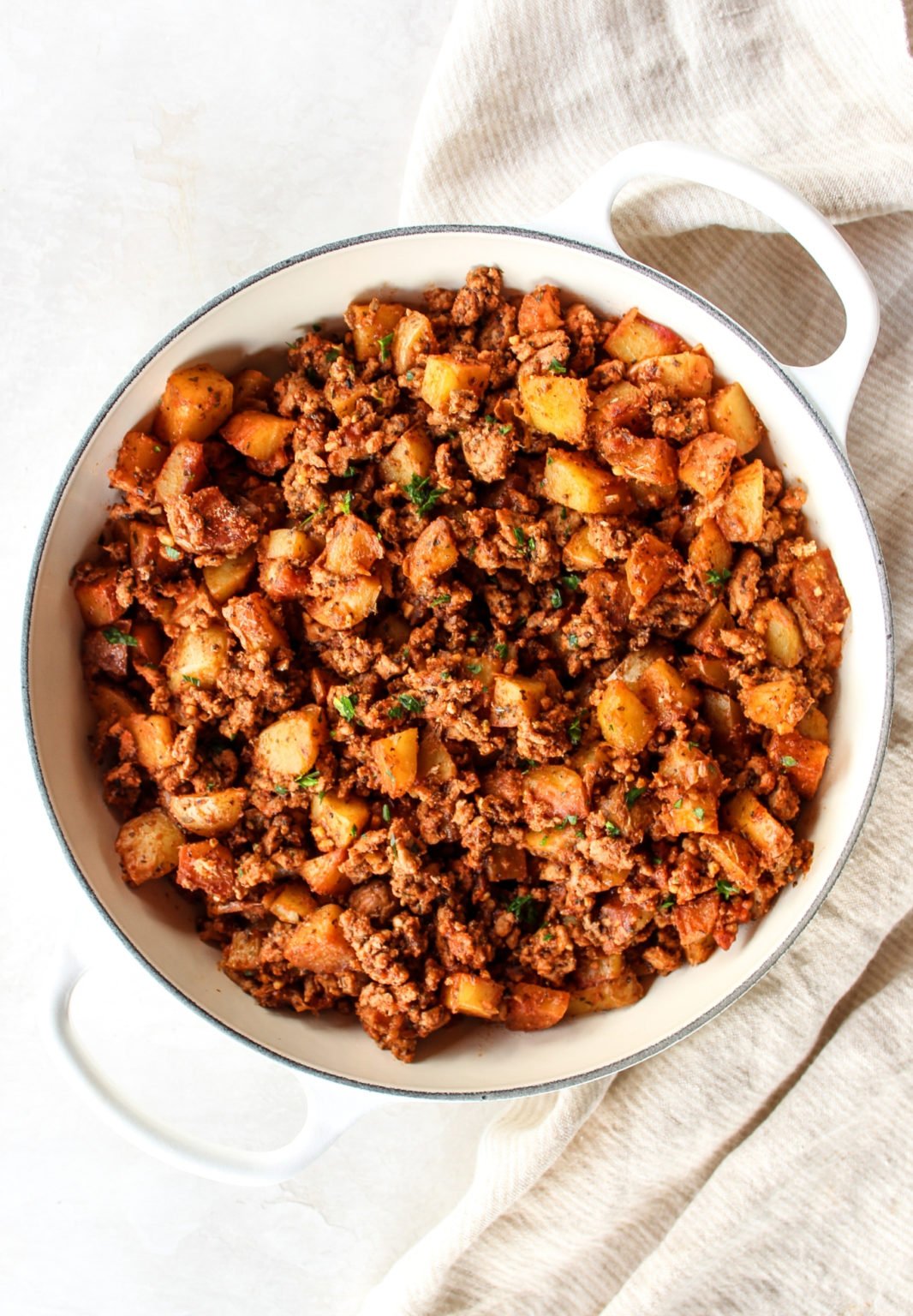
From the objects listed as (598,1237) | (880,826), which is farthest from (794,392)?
(598,1237)

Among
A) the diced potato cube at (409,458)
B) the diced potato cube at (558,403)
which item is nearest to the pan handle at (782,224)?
the diced potato cube at (558,403)

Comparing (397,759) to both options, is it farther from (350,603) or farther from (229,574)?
(229,574)

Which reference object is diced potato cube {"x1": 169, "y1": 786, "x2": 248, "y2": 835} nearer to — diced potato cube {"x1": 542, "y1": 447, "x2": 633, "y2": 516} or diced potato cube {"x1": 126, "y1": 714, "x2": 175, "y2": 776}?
diced potato cube {"x1": 126, "y1": 714, "x2": 175, "y2": 776}

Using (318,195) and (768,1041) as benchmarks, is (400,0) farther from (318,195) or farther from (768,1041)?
(768,1041)

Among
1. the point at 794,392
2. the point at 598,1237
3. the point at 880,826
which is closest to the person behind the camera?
the point at 794,392

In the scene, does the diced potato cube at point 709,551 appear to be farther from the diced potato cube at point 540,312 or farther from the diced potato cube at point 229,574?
the diced potato cube at point 229,574

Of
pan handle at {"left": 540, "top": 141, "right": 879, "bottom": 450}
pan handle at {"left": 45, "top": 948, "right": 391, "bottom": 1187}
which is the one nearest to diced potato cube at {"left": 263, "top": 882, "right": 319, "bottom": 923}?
pan handle at {"left": 45, "top": 948, "right": 391, "bottom": 1187}

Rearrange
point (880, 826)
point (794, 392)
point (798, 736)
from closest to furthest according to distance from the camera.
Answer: point (794, 392)
point (798, 736)
point (880, 826)


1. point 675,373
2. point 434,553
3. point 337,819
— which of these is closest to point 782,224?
point 675,373
